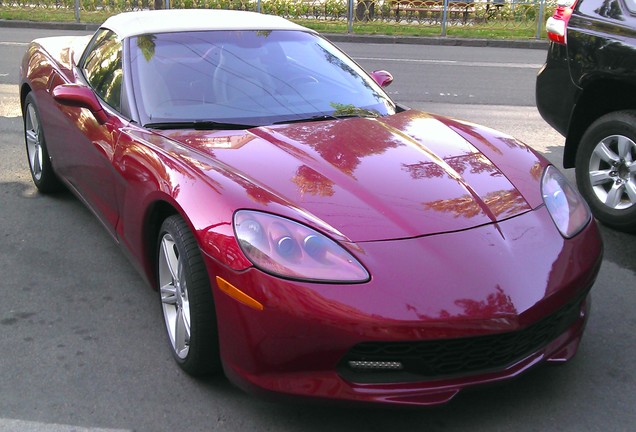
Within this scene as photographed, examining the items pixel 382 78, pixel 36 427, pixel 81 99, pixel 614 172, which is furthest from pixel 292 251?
pixel 614 172

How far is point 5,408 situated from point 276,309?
47.7 inches

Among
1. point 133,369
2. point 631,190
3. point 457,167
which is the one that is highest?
point 457,167

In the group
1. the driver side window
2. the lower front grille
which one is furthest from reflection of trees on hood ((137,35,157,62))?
the lower front grille

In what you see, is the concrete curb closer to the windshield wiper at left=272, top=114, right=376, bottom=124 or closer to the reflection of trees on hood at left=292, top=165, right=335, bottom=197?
the windshield wiper at left=272, top=114, right=376, bottom=124

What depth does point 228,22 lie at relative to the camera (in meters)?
4.57

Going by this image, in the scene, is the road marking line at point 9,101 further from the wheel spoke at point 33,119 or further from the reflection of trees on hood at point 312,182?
the reflection of trees on hood at point 312,182

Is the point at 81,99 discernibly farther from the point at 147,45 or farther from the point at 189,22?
the point at 189,22

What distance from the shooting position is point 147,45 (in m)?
4.25

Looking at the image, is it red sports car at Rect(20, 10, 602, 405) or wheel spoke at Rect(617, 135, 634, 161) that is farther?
wheel spoke at Rect(617, 135, 634, 161)

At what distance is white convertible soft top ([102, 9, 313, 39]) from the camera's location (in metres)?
4.43

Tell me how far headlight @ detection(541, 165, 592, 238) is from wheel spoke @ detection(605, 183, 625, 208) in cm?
158

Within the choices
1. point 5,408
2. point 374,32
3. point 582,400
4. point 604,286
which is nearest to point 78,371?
point 5,408

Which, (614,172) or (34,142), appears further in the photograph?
(34,142)

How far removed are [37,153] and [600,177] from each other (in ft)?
12.8
